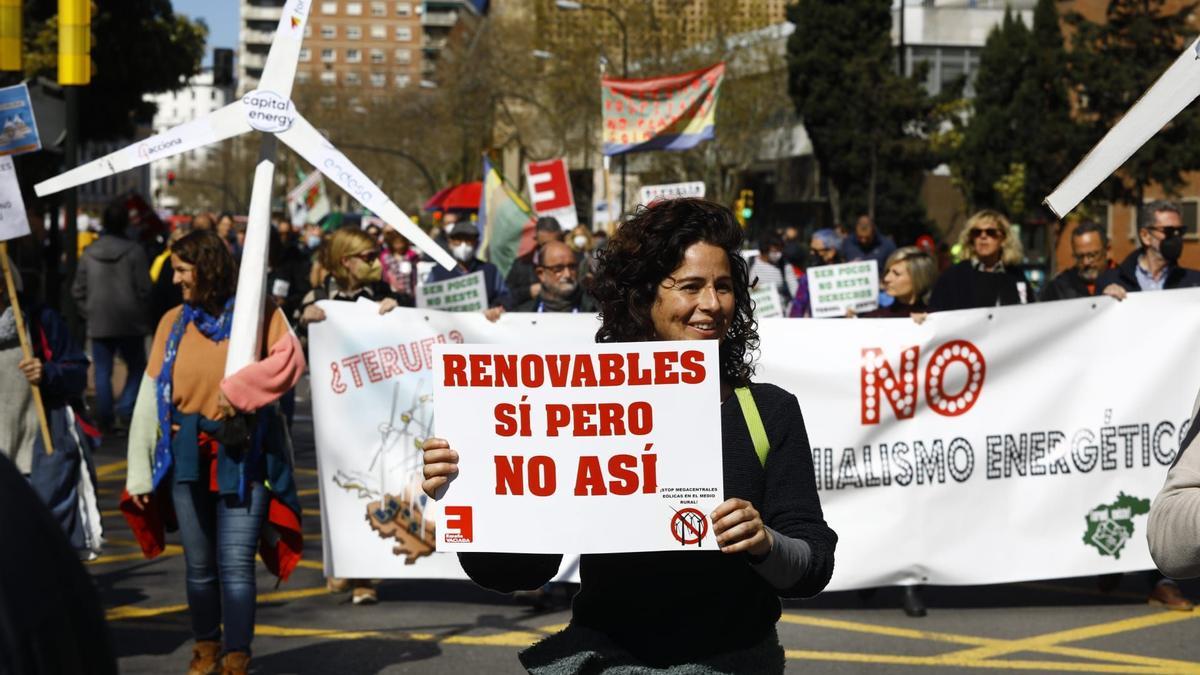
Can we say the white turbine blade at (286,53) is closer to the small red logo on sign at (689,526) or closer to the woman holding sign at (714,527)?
the woman holding sign at (714,527)

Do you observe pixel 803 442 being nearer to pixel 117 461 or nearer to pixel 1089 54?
pixel 117 461

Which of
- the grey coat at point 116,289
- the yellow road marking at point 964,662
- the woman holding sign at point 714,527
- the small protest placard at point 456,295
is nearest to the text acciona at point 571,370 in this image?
the woman holding sign at point 714,527

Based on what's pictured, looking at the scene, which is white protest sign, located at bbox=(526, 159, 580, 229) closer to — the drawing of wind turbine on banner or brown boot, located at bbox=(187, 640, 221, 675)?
the drawing of wind turbine on banner

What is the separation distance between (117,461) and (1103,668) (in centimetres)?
788

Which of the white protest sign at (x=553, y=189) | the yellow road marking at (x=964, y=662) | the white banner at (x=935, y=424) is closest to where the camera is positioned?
the yellow road marking at (x=964, y=662)

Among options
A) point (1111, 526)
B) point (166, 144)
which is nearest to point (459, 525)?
point (166, 144)

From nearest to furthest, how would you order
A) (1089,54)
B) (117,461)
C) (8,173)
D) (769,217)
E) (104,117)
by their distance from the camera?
(8,173) < (117,461) < (104,117) < (1089,54) < (769,217)

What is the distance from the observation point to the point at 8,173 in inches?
290

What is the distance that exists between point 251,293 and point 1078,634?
3.93 meters

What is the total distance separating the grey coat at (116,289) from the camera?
14383 millimetres

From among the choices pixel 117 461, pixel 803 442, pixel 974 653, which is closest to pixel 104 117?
pixel 117 461

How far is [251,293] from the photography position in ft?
21.1

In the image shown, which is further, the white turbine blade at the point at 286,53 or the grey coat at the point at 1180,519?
the white turbine blade at the point at 286,53

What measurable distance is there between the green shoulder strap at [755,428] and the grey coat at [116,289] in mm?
11736
